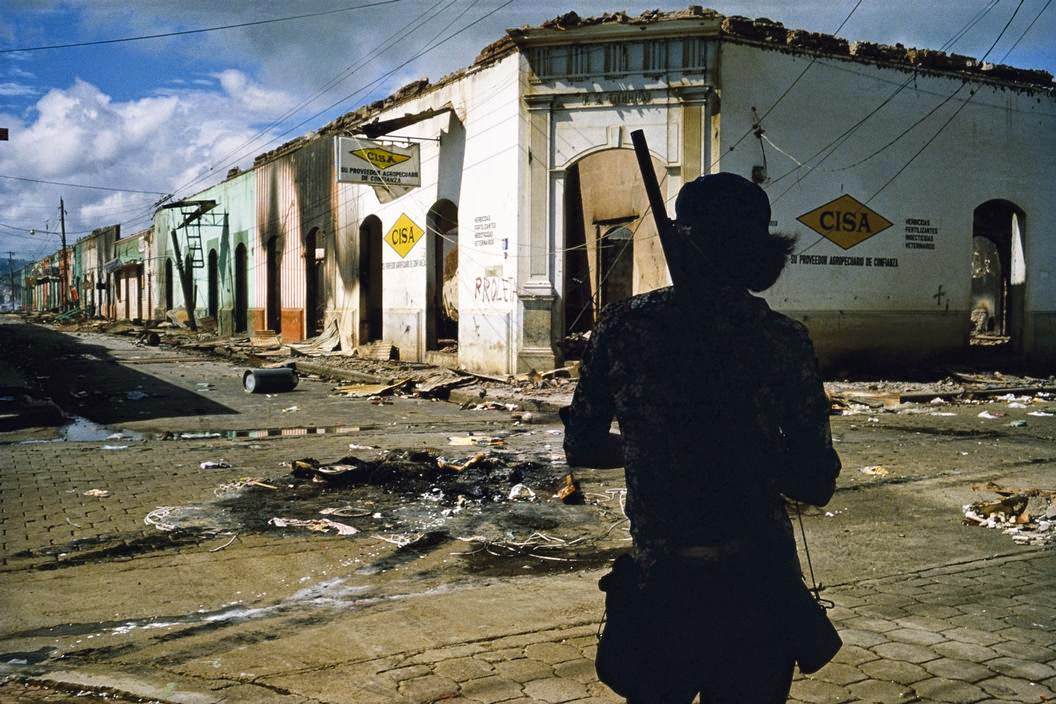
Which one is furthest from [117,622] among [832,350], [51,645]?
[832,350]

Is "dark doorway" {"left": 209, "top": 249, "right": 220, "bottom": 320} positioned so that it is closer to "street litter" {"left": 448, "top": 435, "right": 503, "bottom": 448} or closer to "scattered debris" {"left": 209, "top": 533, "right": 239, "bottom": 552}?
"street litter" {"left": 448, "top": 435, "right": 503, "bottom": 448}

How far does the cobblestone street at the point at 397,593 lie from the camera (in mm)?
3406

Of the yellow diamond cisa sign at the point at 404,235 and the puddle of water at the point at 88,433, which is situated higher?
the yellow diamond cisa sign at the point at 404,235

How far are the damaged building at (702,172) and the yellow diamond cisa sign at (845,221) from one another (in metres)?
0.04

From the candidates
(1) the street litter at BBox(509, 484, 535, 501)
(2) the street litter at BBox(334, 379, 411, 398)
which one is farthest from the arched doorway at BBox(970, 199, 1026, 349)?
(1) the street litter at BBox(509, 484, 535, 501)

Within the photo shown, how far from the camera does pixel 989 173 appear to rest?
704 inches

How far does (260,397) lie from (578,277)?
7.24 metres

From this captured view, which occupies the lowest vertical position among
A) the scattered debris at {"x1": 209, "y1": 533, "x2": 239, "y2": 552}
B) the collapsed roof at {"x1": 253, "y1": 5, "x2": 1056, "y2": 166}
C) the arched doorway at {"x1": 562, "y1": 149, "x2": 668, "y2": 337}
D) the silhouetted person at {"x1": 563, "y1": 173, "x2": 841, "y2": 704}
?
the scattered debris at {"x1": 209, "y1": 533, "x2": 239, "y2": 552}

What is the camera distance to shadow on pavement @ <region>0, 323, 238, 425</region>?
12.6m

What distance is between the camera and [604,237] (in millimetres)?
18000

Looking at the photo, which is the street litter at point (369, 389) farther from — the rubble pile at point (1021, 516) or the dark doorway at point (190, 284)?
the dark doorway at point (190, 284)

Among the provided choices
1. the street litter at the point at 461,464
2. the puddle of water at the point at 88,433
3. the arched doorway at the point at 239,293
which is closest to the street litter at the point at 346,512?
the street litter at the point at 461,464

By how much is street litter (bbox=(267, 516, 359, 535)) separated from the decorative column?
1003 cm

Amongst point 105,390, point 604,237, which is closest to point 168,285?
point 105,390
